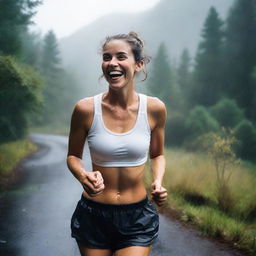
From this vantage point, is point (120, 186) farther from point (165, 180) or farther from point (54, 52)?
point (54, 52)

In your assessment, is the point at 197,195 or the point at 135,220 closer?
the point at 135,220

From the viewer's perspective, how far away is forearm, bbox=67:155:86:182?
1912 mm

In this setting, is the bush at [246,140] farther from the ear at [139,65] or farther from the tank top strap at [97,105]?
the tank top strap at [97,105]

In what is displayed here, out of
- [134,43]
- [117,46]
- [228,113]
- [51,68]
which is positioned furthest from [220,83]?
[117,46]

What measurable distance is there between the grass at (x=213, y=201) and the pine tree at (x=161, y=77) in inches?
1056

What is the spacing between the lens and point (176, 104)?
32.3 metres

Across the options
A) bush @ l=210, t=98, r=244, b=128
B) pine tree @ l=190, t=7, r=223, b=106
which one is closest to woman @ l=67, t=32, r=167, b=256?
bush @ l=210, t=98, r=244, b=128

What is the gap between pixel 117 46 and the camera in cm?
208

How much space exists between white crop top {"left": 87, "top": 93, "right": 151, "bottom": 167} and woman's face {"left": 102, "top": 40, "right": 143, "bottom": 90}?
191 mm

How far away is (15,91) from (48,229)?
6.09m

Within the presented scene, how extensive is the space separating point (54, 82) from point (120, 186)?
45218 mm

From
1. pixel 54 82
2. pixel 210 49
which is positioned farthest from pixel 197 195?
pixel 54 82

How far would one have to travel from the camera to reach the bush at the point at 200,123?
22.1 meters

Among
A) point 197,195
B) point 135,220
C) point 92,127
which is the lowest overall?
point 197,195
